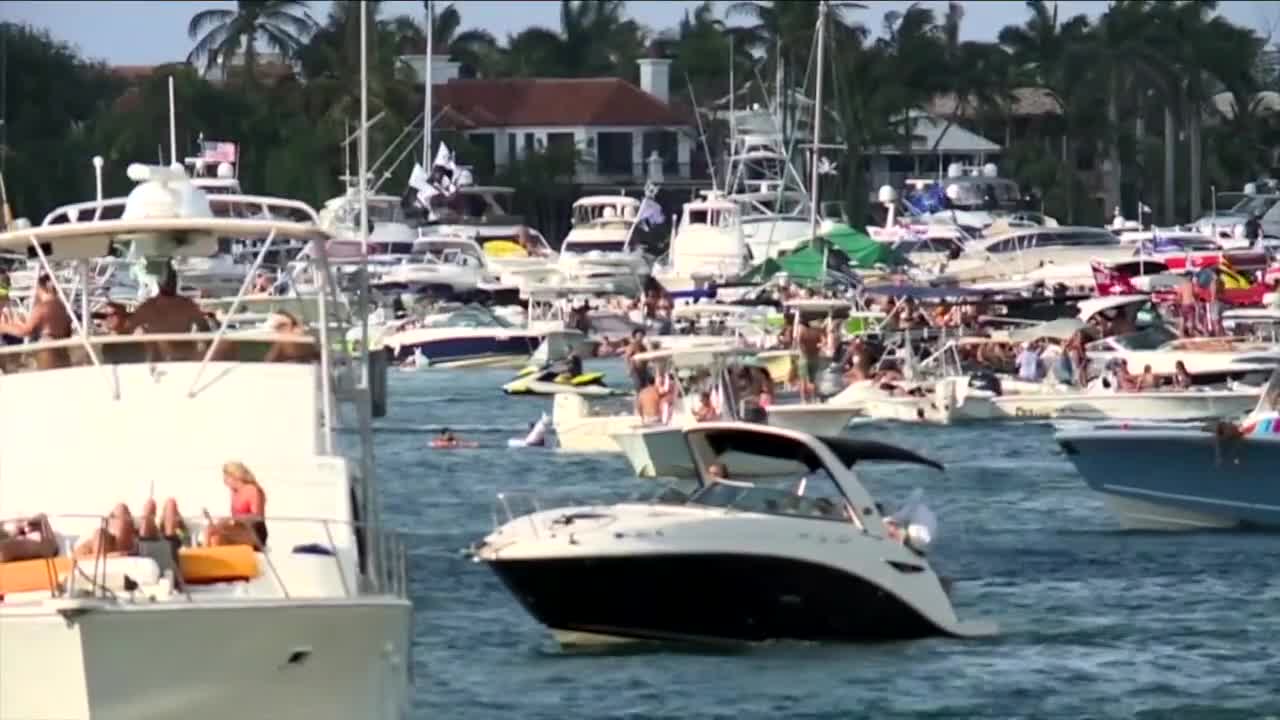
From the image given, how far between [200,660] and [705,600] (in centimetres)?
1017

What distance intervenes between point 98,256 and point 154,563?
3895 mm

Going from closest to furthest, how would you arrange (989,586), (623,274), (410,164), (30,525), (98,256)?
(30,525), (98,256), (989,586), (623,274), (410,164)

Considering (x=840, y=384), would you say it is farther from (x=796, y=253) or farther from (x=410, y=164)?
(x=410, y=164)

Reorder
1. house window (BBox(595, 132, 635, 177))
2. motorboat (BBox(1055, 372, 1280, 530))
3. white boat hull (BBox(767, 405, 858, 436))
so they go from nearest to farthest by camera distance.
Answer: motorboat (BBox(1055, 372, 1280, 530)) < white boat hull (BBox(767, 405, 858, 436)) < house window (BBox(595, 132, 635, 177))

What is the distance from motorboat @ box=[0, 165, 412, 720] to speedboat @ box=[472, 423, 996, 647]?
5.09 metres

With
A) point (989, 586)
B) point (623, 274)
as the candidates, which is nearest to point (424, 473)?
point (989, 586)

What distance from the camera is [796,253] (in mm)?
92875

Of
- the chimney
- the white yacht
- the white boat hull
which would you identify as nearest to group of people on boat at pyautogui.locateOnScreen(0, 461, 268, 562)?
the white boat hull

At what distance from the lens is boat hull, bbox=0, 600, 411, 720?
57.6ft

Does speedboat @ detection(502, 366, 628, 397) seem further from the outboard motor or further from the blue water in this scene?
the blue water

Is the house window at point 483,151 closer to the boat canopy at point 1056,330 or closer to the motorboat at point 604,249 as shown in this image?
the motorboat at point 604,249

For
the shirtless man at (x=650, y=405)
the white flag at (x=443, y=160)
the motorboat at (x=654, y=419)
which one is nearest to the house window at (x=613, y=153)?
the white flag at (x=443, y=160)

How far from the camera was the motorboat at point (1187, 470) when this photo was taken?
36.2 metres

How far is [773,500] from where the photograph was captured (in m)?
27.6
